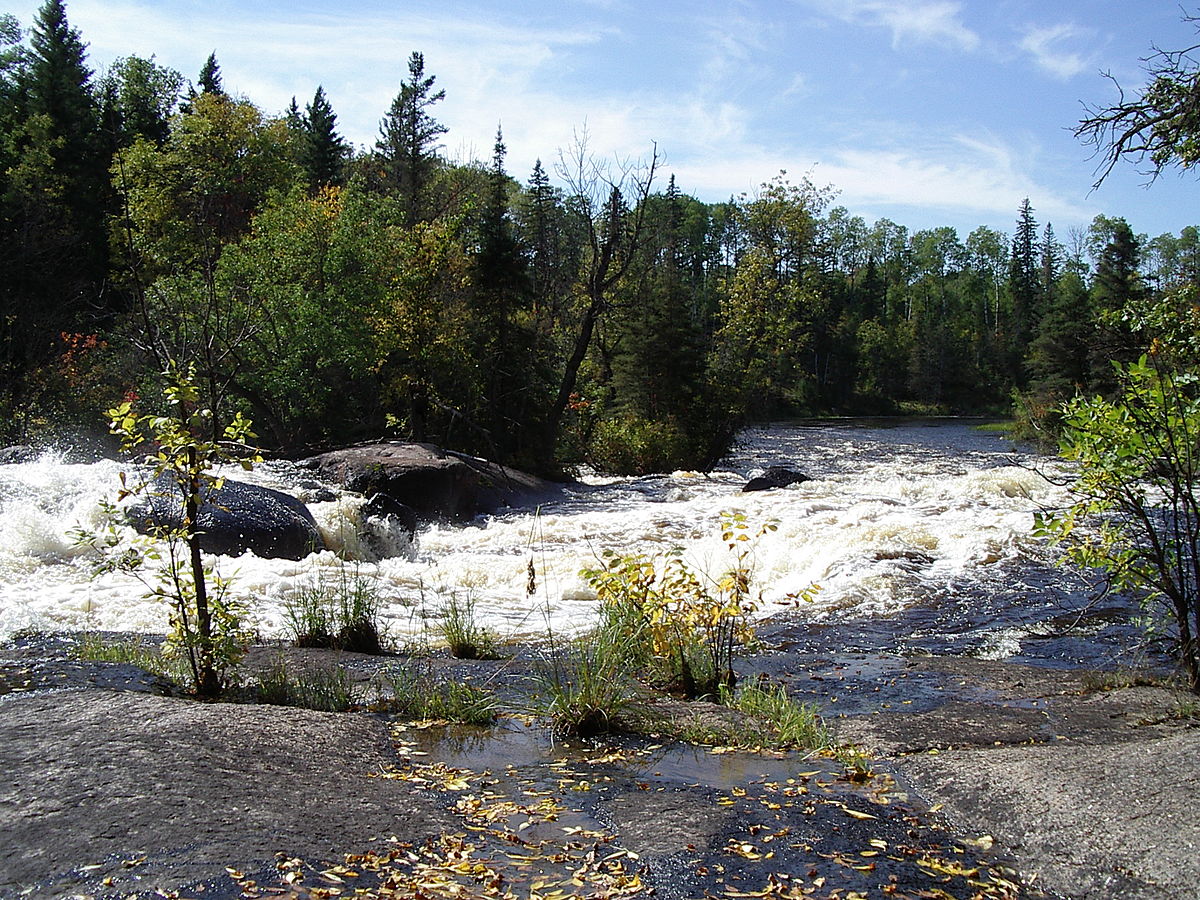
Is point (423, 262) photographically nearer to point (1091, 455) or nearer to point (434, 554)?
point (434, 554)

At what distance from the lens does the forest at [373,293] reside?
2105 cm

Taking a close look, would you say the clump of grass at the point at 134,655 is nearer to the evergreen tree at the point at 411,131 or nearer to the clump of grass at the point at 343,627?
the clump of grass at the point at 343,627

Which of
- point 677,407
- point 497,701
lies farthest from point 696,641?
point 677,407

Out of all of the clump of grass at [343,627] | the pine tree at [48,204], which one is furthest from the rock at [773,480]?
the pine tree at [48,204]

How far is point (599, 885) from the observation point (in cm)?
356

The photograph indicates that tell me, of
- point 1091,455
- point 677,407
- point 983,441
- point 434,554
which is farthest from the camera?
point 983,441

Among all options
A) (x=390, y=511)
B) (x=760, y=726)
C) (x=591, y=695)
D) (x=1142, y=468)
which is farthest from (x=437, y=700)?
(x=390, y=511)

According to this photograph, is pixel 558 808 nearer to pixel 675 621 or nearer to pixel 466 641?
pixel 675 621

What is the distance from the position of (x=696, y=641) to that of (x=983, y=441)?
36.5m

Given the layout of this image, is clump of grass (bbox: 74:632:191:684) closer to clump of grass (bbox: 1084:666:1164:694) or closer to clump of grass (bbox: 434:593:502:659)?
clump of grass (bbox: 434:593:502:659)

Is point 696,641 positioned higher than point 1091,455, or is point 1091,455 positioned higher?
point 1091,455

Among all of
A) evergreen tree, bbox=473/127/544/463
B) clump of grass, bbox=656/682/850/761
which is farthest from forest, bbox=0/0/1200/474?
clump of grass, bbox=656/682/850/761

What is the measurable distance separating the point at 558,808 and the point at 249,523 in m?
8.58

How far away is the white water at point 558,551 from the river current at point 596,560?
0.03m
